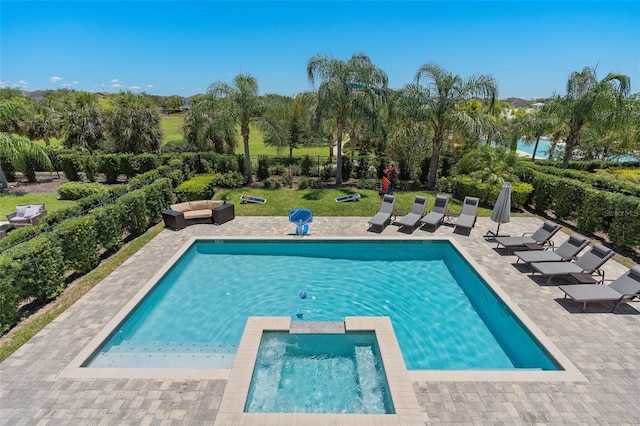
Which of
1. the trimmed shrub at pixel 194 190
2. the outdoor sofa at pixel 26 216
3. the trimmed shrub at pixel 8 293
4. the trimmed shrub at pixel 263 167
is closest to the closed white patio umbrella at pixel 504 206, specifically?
the trimmed shrub at pixel 194 190

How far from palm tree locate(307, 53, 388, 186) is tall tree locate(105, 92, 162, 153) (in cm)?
1472

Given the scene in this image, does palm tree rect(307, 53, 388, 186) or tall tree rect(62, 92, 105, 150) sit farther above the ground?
palm tree rect(307, 53, 388, 186)

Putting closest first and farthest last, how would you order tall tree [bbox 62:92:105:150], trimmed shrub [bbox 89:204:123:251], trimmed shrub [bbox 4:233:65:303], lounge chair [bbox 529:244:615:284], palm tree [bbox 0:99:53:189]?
trimmed shrub [bbox 4:233:65:303] → lounge chair [bbox 529:244:615:284] → trimmed shrub [bbox 89:204:123:251] → palm tree [bbox 0:99:53:189] → tall tree [bbox 62:92:105:150]

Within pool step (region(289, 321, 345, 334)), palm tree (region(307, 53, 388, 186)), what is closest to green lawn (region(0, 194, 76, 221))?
palm tree (region(307, 53, 388, 186))

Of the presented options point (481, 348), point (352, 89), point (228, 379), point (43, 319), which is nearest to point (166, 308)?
point (43, 319)

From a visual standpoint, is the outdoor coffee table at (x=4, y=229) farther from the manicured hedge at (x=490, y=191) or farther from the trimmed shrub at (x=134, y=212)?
the manicured hedge at (x=490, y=191)

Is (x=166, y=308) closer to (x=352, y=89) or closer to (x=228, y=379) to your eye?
(x=228, y=379)

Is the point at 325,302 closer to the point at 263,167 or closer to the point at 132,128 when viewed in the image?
the point at 263,167

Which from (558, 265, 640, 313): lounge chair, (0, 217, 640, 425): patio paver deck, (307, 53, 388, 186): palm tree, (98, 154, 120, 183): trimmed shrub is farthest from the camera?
(98, 154, 120, 183): trimmed shrub

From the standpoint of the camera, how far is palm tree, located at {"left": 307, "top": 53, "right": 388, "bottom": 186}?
17.4 meters

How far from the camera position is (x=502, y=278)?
9.50m

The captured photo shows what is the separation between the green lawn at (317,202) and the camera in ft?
51.0

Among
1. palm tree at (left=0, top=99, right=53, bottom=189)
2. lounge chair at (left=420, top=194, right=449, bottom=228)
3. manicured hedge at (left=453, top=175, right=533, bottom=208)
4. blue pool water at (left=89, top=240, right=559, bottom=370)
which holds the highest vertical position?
palm tree at (left=0, top=99, right=53, bottom=189)

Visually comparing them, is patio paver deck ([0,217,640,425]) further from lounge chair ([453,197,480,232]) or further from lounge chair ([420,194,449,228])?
lounge chair ([420,194,449,228])
